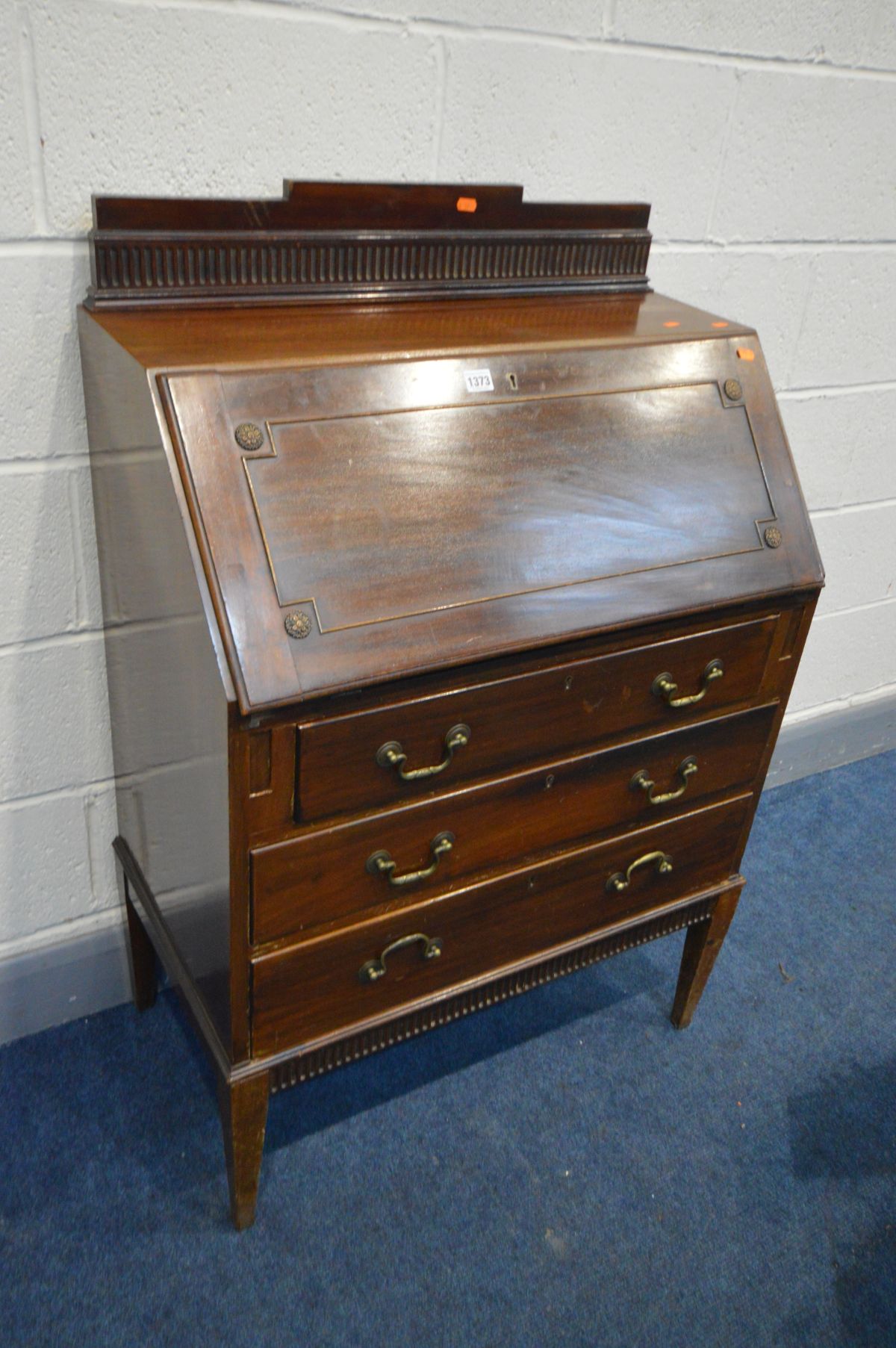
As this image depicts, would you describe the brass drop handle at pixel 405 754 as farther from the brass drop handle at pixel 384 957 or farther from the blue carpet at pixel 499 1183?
the blue carpet at pixel 499 1183

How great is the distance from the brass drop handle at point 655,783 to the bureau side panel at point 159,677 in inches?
21.9

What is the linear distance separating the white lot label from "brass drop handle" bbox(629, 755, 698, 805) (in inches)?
21.1

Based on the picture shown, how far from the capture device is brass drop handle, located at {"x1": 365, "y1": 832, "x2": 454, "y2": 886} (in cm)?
119

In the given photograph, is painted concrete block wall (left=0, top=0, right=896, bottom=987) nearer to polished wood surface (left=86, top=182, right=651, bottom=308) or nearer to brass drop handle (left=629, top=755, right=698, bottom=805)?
polished wood surface (left=86, top=182, right=651, bottom=308)

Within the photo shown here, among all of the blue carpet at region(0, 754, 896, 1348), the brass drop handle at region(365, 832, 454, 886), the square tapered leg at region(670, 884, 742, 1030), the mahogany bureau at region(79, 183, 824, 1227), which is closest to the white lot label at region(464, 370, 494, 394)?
the mahogany bureau at region(79, 183, 824, 1227)

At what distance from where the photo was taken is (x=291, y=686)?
3.28ft

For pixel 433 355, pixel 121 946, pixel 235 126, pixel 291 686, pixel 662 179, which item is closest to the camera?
pixel 291 686

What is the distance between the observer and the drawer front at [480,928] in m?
1.24

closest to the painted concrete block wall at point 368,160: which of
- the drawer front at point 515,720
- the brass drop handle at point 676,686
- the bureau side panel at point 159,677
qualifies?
the bureau side panel at point 159,677

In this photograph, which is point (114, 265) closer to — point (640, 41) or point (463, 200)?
point (463, 200)

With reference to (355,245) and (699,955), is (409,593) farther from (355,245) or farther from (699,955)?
(699,955)

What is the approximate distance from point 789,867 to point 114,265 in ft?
5.75

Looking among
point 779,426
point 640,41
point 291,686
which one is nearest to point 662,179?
point 640,41

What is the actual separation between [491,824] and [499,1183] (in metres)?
0.61
